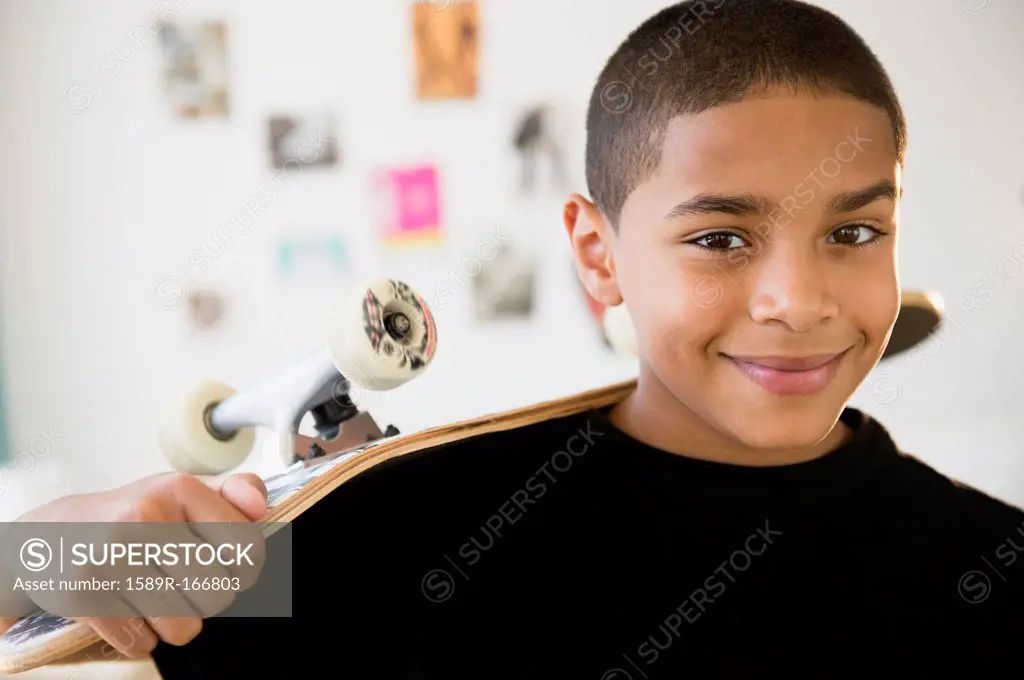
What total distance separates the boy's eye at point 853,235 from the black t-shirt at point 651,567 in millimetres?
199

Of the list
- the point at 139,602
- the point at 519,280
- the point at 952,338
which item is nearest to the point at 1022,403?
the point at 952,338

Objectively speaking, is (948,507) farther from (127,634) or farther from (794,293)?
(127,634)

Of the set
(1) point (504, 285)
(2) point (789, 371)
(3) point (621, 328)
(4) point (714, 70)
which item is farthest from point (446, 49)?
(2) point (789, 371)

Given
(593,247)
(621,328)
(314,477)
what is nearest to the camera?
(314,477)

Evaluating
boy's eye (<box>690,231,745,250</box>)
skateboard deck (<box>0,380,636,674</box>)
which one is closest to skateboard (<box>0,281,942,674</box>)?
skateboard deck (<box>0,380,636,674</box>)

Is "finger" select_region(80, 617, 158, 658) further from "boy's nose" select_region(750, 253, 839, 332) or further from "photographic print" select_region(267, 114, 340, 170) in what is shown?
"photographic print" select_region(267, 114, 340, 170)

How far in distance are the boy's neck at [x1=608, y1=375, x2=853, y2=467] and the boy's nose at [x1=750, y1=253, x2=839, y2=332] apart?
0.51 ft

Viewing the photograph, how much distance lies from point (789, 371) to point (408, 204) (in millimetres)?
1170

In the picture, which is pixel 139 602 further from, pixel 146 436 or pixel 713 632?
pixel 146 436

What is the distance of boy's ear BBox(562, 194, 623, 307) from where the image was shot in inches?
31.9

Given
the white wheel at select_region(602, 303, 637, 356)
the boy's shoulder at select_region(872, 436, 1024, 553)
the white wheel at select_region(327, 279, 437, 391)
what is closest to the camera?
the white wheel at select_region(327, 279, 437, 391)

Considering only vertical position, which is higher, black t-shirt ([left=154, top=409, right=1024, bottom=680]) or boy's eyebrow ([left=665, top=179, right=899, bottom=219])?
boy's eyebrow ([left=665, top=179, right=899, bottom=219])

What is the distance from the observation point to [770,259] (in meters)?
0.68

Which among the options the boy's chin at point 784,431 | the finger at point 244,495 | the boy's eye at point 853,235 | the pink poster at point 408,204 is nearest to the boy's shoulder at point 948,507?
the boy's chin at point 784,431
